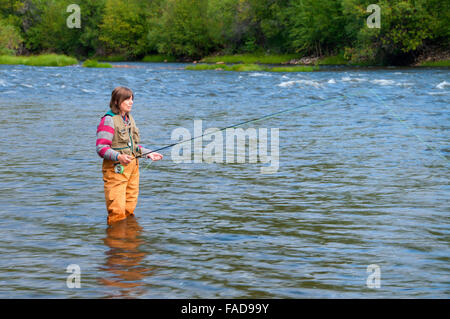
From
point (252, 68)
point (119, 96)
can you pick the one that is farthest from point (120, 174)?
point (252, 68)

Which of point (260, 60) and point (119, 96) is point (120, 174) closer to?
point (119, 96)

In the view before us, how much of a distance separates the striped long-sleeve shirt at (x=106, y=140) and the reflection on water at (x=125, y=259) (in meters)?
0.72

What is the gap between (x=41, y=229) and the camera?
6.10 meters

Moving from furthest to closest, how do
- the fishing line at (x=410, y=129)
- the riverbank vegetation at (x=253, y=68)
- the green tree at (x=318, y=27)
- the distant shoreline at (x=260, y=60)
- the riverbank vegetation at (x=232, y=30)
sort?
the green tree at (x=318, y=27) < the riverbank vegetation at (x=232, y=30) < the distant shoreline at (x=260, y=60) < the riverbank vegetation at (x=253, y=68) < the fishing line at (x=410, y=129)

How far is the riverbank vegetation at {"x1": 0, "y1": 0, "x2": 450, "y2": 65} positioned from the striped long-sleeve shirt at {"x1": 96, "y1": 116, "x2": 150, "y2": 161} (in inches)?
1724

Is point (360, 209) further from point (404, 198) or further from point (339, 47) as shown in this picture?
point (339, 47)

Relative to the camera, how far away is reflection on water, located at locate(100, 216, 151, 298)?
4520 mm

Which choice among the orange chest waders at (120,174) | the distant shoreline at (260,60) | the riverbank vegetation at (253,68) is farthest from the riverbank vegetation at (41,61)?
the orange chest waders at (120,174)

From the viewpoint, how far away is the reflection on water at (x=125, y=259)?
14.8 ft

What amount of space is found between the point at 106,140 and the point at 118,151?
0.19 meters

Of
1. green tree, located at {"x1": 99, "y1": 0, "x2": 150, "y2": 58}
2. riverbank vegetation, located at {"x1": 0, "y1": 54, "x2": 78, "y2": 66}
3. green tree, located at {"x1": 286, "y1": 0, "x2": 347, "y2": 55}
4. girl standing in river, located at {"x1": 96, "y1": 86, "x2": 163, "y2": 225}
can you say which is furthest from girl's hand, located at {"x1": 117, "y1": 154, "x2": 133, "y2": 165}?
green tree, located at {"x1": 99, "y1": 0, "x2": 150, "y2": 58}

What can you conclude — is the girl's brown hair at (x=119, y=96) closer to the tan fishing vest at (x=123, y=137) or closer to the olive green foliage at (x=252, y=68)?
the tan fishing vest at (x=123, y=137)
